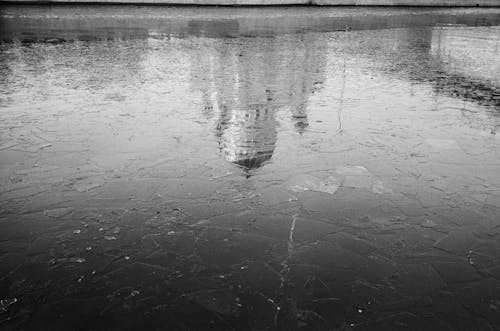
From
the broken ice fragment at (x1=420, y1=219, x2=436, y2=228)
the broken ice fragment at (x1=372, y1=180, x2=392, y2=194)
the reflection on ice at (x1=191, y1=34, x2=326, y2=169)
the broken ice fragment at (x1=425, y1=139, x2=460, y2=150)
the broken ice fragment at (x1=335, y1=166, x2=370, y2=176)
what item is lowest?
the broken ice fragment at (x1=420, y1=219, x2=436, y2=228)

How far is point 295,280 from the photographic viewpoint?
3.28 meters

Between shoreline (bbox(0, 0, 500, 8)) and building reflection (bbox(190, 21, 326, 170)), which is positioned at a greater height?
shoreline (bbox(0, 0, 500, 8))

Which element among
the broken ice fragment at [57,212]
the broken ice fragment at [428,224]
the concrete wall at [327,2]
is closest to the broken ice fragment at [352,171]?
the broken ice fragment at [428,224]

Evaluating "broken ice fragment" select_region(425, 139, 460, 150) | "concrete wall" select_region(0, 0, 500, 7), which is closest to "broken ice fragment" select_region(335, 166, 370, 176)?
"broken ice fragment" select_region(425, 139, 460, 150)

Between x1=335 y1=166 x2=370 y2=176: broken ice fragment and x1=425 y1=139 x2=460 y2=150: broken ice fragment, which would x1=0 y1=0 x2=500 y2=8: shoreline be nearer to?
x1=425 y1=139 x2=460 y2=150: broken ice fragment

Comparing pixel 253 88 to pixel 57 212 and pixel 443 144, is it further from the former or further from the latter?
pixel 57 212

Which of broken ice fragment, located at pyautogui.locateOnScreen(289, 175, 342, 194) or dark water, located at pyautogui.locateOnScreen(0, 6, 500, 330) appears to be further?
broken ice fragment, located at pyautogui.locateOnScreen(289, 175, 342, 194)

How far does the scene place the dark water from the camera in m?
3.04

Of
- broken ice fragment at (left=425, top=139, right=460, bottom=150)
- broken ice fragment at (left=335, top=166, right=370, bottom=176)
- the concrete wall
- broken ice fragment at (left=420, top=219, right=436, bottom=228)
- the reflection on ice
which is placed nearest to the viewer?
broken ice fragment at (left=420, top=219, right=436, bottom=228)

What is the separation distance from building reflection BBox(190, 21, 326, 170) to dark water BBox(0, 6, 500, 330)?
6 centimetres

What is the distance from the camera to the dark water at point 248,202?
3.04 metres

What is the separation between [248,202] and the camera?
443 centimetres

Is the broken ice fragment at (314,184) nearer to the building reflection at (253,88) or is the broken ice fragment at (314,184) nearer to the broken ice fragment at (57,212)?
the building reflection at (253,88)

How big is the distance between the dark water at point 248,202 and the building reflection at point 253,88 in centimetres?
6
